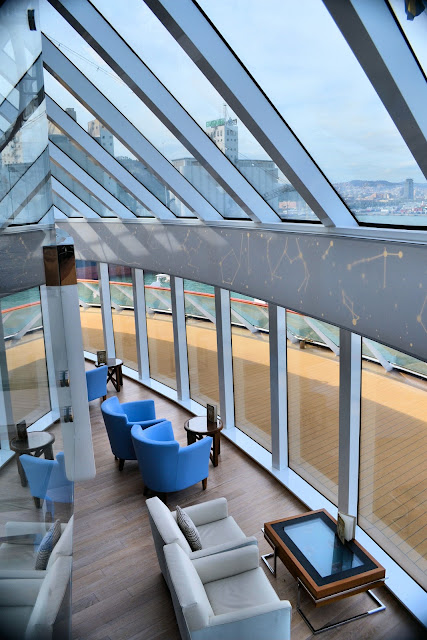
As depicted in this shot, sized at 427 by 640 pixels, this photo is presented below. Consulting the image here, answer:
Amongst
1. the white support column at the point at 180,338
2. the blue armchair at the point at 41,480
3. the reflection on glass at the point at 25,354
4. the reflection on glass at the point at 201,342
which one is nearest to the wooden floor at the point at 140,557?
the reflection on glass at the point at 201,342

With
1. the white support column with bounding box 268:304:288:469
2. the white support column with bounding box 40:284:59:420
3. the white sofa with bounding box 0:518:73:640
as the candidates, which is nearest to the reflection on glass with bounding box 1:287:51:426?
the white support column with bounding box 40:284:59:420

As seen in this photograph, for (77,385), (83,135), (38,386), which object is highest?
(83,135)

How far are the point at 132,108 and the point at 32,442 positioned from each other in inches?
228

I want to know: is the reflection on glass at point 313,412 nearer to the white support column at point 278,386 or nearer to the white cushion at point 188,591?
the white support column at point 278,386

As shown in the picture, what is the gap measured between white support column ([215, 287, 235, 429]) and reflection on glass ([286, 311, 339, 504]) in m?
1.68

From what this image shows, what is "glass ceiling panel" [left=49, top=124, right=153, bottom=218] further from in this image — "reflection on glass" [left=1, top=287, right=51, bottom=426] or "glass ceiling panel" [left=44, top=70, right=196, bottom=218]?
"reflection on glass" [left=1, top=287, right=51, bottom=426]

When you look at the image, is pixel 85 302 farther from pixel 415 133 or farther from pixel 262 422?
pixel 415 133

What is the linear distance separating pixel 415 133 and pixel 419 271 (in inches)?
44.6

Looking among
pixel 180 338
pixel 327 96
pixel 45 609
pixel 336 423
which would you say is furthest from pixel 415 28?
pixel 180 338

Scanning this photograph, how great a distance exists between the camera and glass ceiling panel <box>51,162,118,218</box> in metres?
10.1

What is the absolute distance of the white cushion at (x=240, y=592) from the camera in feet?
15.7

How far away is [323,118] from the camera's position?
413 cm

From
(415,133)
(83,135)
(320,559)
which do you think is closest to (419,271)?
(415,133)

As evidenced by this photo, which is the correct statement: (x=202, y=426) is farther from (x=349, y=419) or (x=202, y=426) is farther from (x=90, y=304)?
(x=90, y=304)
